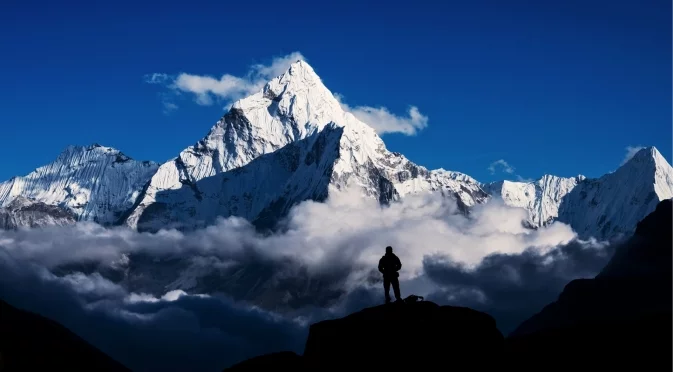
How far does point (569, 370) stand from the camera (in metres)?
57.8

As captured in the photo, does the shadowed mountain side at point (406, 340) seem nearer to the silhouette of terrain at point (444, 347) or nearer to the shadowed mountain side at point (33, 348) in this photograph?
the silhouette of terrain at point (444, 347)

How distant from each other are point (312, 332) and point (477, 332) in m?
10.8

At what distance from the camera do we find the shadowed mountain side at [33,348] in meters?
80.9

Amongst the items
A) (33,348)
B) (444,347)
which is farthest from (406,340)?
(33,348)

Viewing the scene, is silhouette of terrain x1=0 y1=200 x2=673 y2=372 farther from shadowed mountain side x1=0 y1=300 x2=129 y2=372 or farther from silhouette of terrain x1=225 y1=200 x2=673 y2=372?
shadowed mountain side x1=0 y1=300 x2=129 y2=372

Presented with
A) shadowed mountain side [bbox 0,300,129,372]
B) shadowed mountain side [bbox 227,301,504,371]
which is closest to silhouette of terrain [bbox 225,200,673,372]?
shadowed mountain side [bbox 227,301,504,371]

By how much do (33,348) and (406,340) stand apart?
69844mm

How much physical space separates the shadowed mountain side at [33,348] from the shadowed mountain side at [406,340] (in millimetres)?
27673

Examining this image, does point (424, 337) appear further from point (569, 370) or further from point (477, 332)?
point (569, 370)

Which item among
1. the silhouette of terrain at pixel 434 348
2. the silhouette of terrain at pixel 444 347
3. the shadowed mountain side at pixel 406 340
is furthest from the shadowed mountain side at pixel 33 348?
the shadowed mountain side at pixel 406 340

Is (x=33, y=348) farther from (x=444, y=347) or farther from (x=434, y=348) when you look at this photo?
(x=444, y=347)

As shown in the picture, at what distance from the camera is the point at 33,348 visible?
109312mm

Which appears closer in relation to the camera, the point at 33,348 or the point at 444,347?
the point at 444,347

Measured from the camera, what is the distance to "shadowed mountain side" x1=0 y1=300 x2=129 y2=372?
8088 centimetres
